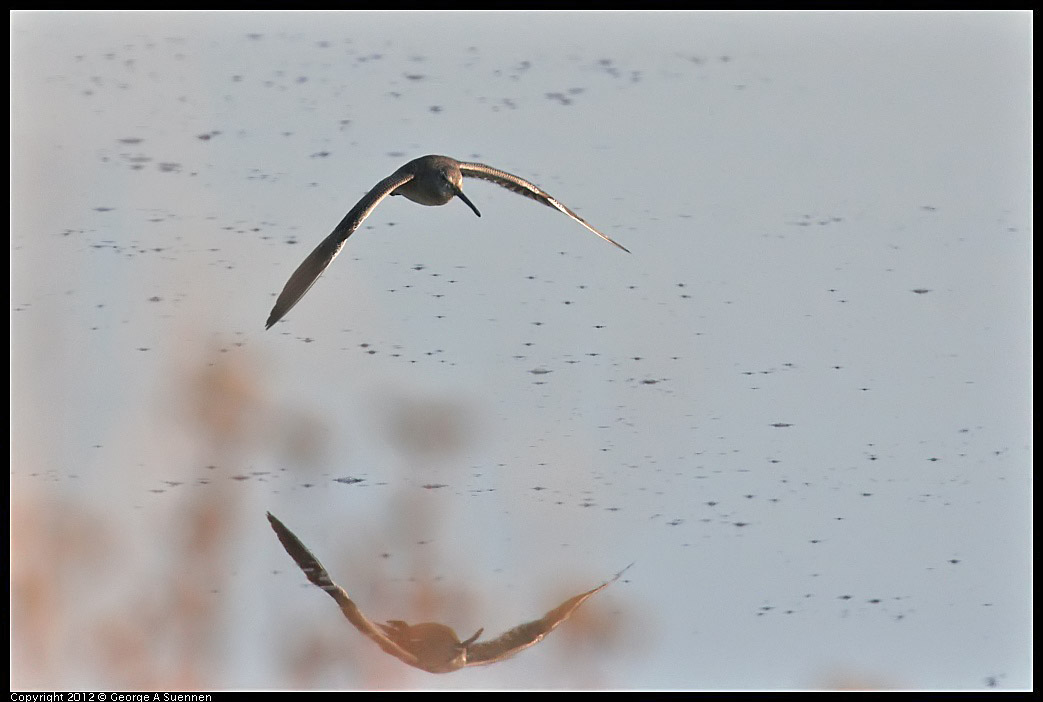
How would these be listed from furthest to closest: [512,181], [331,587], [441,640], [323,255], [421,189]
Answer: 1. [512,181]
2. [421,189]
3. [323,255]
4. [331,587]
5. [441,640]

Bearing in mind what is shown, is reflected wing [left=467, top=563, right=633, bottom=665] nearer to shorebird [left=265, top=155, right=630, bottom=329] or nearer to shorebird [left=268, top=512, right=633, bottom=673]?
shorebird [left=268, top=512, right=633, bottom=673]

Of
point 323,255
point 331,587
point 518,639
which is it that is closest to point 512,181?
point 323,255

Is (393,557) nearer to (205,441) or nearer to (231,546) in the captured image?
(231,546)

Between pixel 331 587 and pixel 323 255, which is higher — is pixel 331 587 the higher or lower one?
the lower one

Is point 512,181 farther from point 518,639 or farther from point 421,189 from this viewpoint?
point 518,639

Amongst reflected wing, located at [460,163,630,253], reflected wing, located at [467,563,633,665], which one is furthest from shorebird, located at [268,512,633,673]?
reflected wing, located at [460,163,630,253]

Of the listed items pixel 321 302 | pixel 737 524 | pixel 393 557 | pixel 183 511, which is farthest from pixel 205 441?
pixel 737 524
